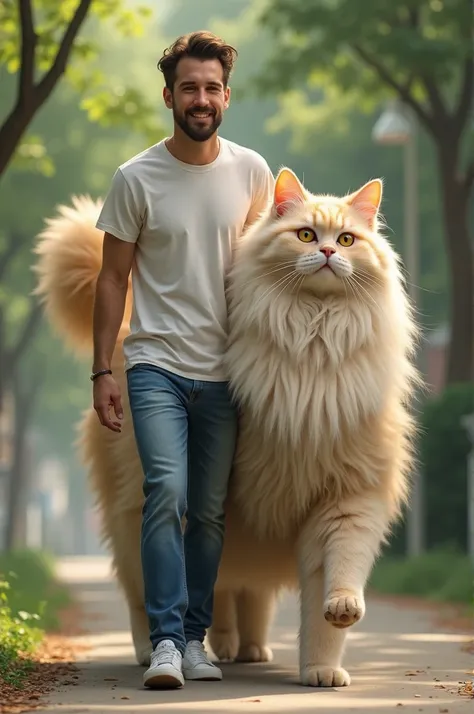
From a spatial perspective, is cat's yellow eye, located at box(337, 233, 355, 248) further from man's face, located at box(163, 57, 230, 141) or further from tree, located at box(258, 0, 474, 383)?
tree, located at box(258, 0, 474, 383)

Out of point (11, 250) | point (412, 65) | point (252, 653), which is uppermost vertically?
point (412, 65)

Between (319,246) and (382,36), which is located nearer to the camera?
(319,246)

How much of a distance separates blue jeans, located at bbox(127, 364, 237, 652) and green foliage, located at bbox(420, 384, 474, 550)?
30.2 ft

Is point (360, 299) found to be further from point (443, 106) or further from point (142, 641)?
point (443, 106)

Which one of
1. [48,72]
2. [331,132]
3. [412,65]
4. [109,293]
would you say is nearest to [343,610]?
[109,293]

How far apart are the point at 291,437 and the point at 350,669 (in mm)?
1529

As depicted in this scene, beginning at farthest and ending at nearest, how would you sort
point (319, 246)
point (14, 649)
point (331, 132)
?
point (331, 132) → point (14, 649) → point (319, 246)

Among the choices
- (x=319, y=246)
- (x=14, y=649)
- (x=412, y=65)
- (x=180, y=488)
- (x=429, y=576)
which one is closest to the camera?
(x=180, y=488)

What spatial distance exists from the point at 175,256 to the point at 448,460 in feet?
32.3

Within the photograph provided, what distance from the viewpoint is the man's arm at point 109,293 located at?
6.14m

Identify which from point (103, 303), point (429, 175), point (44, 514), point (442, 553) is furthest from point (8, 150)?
point (44, 514)

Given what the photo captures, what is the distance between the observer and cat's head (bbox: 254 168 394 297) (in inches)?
233

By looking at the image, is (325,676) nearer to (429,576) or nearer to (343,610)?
(343,610)

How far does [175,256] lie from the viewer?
239 inches
